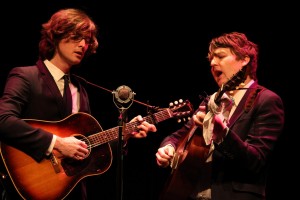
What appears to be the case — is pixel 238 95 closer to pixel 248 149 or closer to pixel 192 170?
pixel 248 149

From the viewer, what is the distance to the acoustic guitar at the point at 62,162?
2.93m

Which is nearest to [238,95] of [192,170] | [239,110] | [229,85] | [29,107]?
[239,110]

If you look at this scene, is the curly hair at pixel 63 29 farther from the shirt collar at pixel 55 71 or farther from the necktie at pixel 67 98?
the necktie at pixel 67 98

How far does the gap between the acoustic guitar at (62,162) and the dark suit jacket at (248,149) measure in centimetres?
76

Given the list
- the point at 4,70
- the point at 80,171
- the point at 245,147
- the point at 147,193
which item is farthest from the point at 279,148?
the point at 4,70

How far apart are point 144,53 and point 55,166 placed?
86.6 inches

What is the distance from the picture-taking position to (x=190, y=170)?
2.88 meters

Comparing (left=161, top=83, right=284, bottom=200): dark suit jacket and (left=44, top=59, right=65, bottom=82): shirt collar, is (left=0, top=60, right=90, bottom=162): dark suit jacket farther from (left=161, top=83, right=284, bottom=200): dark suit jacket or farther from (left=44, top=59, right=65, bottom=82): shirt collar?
(left=161, top=83, right=284, bottom=200): dark suit jacket

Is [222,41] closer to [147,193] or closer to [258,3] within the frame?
[258,3]

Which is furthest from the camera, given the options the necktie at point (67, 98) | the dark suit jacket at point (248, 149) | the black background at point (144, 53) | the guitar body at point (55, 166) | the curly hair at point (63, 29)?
the black background at point (144, 53)

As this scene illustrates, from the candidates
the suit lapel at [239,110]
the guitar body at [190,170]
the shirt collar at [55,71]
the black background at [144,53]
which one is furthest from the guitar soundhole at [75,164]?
the black background at [144,53]

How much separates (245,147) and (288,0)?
2462mm

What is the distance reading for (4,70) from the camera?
4.36 metres

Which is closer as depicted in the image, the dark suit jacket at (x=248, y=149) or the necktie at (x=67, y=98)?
the dark suit jacket at (x=248, y=149)
